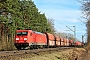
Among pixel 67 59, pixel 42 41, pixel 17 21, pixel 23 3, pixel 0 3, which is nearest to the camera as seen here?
pixel 67 59

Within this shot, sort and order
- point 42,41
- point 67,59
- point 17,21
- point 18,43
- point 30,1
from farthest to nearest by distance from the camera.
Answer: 1. point 30,1
2. point 17,21
3. point 42,41
4. point 18,43
5. point 67,59

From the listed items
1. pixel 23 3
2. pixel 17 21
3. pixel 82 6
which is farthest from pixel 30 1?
pixel 82 6

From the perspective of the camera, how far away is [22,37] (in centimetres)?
3759

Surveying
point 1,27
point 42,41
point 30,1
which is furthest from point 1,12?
point 30,1

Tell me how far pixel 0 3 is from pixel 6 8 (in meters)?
1.71

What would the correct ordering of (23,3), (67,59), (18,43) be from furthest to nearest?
(23,3) < (18,43) < (67,59)

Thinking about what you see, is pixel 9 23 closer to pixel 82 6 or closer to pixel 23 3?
pixel 23 3

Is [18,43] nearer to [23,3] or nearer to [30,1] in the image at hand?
[23,3]

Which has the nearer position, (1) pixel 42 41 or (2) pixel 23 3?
(1) pixel 42 41

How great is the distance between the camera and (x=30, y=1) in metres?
71.8

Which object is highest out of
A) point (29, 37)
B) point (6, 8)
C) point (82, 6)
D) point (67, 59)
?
point (6, 8)

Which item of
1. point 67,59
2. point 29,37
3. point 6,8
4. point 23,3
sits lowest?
point 67,59

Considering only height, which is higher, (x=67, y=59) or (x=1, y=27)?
(x=1, y=27)

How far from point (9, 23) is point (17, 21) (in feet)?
13.0
